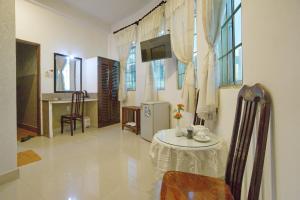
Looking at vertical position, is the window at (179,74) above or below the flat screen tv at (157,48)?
below

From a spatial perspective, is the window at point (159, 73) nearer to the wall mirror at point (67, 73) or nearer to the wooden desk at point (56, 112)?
the wooden desk at point (56, 112)

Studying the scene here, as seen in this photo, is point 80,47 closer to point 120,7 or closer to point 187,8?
point 120,7

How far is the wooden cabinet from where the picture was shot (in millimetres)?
4508

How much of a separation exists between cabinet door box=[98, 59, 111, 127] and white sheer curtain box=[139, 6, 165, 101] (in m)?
1.34

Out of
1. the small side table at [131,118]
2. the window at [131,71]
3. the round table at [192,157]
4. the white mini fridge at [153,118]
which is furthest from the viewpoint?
the window at [131,71]

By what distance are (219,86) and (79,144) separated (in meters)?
2.65

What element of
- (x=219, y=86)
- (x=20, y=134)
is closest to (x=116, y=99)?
(x=20, y=134)

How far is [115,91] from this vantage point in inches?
197

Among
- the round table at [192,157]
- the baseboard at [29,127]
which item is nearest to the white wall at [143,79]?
the round table at [192,157]

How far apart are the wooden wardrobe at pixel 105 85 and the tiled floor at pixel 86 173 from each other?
1.53 m

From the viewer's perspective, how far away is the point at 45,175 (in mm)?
1931

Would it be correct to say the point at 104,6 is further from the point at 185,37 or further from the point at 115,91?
the point at 185,37

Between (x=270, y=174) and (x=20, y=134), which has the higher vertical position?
(x=270, y=174)

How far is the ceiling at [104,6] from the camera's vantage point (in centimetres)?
410
